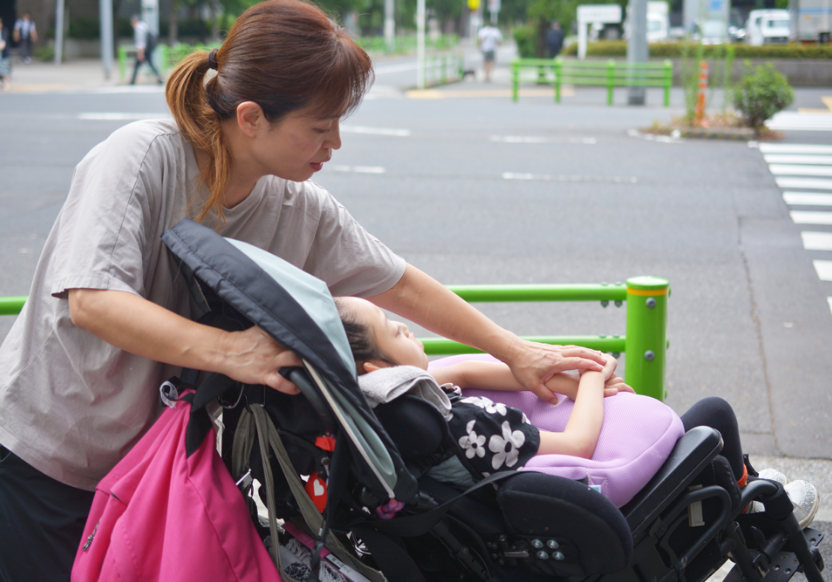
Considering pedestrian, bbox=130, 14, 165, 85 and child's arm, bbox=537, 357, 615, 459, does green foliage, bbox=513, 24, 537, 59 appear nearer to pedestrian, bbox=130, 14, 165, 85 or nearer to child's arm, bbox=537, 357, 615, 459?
pedestrian, bbox=130, 14, 165, 85

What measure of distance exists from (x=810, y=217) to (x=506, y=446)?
7.79 metres

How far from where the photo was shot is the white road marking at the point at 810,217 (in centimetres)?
837

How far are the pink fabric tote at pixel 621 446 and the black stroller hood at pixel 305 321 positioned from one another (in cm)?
46

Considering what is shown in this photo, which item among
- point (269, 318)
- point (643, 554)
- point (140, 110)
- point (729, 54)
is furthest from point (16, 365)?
point (140, 110)

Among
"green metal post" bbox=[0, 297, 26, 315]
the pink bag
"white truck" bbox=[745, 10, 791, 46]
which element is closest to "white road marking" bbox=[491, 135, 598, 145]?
"green metal post" bbox=[0, 297, 26, 315]

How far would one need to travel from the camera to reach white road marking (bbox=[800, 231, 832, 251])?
7363 mm

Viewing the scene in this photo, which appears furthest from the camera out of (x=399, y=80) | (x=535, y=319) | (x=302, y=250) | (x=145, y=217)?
(x=399, y=80)

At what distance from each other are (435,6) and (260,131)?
7909 centimetres

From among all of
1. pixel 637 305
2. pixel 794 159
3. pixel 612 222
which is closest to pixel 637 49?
pixel 794 159

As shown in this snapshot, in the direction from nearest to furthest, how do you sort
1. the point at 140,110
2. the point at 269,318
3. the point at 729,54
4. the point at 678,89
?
1. the point at 269,318
2. the point at 729,54
3. the point at 140,110
4. the point at 678,89

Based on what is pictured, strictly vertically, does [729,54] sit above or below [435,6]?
below

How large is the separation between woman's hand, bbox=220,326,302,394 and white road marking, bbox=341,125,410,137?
12.8m

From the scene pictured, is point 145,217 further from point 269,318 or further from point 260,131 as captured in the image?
point 269,318

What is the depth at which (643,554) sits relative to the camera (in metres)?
1.97
